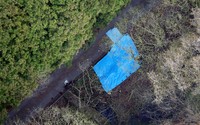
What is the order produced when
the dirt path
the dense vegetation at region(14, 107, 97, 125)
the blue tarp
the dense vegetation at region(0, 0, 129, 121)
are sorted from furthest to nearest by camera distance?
the dirt path, the blue tarp, the dense vegetation at region(14, 107, 97, 125), the dense vegetation at region(0, 0, 129, 121)

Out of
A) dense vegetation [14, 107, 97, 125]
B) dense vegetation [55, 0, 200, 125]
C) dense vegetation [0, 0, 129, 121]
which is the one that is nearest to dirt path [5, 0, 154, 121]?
dense vegetation [55, 0, 200, 125]

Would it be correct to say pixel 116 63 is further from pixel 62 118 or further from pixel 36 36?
pixel 36 36

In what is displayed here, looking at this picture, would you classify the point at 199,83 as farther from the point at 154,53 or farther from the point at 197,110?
the point at 154,53

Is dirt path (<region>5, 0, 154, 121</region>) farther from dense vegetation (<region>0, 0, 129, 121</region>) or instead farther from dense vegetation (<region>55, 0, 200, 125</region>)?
dense vegetation (<region>0, 0, 129, 121</region>)

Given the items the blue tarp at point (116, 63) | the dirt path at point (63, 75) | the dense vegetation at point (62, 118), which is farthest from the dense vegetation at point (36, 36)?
the dirt path at point (63, 75)

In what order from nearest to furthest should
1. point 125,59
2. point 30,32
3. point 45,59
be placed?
1. point 30,32
2. point 45,59
3. point 125,59

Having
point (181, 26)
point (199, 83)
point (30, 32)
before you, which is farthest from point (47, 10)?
point (199, 83)

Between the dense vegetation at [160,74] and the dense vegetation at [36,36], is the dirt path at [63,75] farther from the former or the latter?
the dense vegetation at [36,36]
